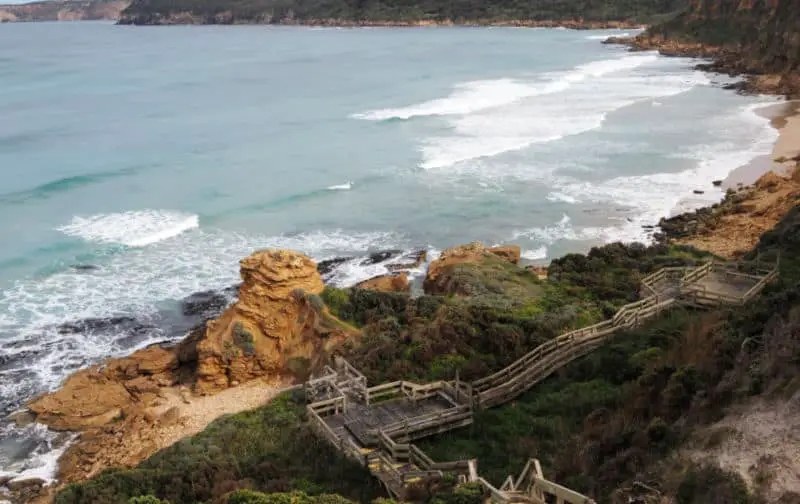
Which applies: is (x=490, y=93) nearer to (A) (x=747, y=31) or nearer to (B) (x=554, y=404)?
(A) (x=747, y=31)

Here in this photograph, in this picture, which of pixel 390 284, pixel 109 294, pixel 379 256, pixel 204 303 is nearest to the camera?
pixel 390 284

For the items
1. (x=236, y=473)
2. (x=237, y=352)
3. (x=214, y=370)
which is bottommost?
(x=214, y=370)

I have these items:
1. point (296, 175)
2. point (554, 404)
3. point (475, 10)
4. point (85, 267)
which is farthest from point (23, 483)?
point (475, 10)

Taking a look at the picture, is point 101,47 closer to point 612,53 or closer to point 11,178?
point 612,53

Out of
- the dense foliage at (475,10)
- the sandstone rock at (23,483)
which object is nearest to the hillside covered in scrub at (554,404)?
the sandstone rock at (23,483)

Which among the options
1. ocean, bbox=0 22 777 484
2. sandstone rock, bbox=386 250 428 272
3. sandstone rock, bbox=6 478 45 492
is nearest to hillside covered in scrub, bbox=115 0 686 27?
ocean, bbox=0 22 777 484

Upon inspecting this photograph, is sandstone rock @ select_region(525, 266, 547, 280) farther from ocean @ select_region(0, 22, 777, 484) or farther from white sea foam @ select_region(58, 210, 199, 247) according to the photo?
white sea foam @ select_region(58, 210, 199, 247)

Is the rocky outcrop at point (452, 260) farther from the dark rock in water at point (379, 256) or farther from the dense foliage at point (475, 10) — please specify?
the dense foliage at point (475, 10)
